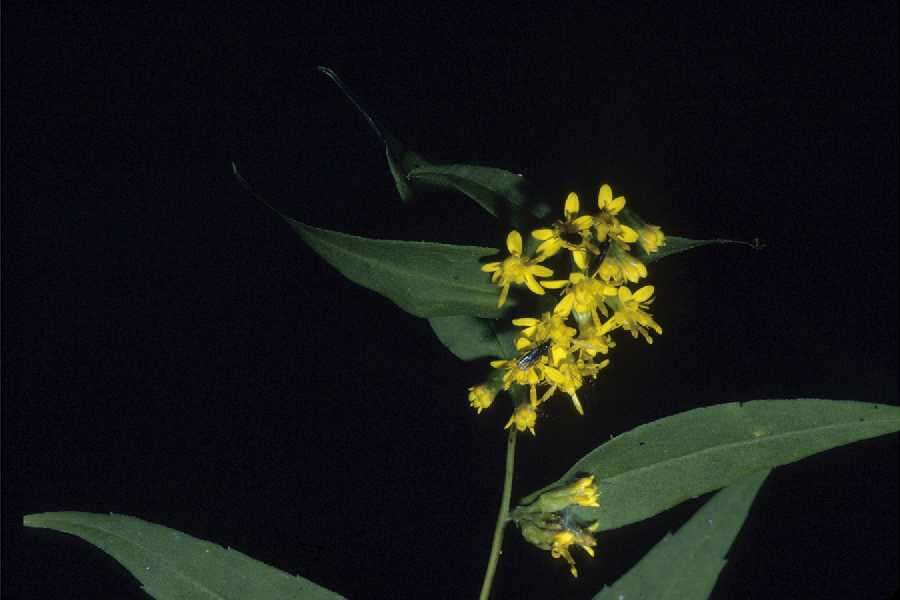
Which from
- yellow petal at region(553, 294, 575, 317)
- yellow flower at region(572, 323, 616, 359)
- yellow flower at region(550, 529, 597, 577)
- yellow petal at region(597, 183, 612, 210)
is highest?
yellow petal at region(597, 183, 612, 210)

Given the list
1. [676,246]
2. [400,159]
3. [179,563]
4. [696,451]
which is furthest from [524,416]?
[179,563]

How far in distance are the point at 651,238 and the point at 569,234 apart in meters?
0.19

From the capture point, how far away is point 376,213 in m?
3.54

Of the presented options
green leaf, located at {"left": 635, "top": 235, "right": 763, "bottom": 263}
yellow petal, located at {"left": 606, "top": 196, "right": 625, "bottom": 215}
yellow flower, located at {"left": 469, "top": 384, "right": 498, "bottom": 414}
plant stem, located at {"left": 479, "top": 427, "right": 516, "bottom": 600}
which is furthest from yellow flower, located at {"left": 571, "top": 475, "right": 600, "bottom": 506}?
yellow petal, located at {"left": 606, "top": 196, "right": 625, "bottom": 215}

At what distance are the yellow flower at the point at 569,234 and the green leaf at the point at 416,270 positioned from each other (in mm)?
135

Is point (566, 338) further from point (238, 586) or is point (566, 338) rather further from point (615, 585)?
point (238, 586)

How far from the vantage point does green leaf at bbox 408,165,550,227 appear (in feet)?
8.22

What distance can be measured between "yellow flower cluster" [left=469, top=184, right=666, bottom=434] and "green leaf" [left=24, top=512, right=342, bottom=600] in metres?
0.75

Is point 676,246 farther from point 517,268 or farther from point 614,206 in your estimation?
point 517,268

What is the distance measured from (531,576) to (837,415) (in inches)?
56.3

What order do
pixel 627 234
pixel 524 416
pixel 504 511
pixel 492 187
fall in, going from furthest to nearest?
pixel 504 511
pixel 524 416
pixel 492 187
pixel 627 234

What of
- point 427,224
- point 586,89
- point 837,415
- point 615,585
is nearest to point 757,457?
point 837,415

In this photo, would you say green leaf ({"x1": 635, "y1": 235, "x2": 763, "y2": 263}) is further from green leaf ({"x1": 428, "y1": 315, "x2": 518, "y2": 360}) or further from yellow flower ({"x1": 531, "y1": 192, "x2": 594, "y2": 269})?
green leaf ({"x1": 428, "y1": 315, "x2": 518, "y2": 360})

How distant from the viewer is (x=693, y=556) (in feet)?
9.29
